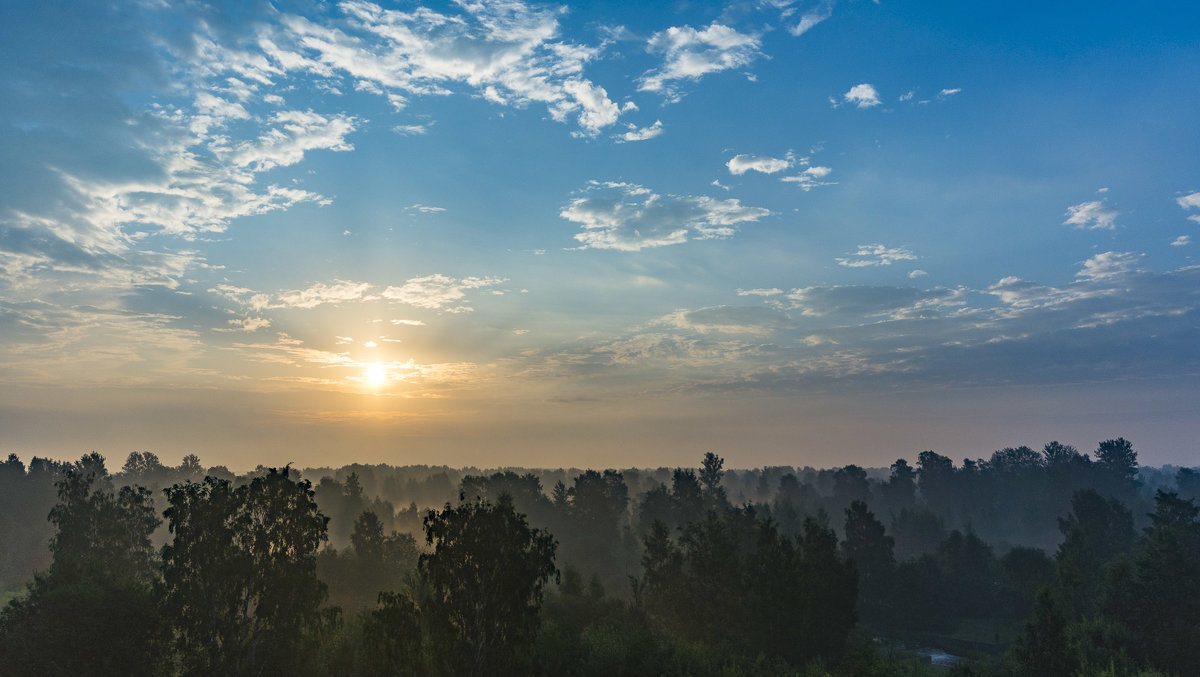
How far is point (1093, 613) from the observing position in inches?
4124

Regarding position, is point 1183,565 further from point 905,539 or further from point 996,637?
Result: point 905,539

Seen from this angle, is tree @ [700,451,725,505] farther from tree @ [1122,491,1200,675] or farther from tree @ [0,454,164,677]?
tree @ [0,454,164,677]

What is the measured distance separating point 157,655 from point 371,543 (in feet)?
213

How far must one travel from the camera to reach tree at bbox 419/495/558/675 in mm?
40969

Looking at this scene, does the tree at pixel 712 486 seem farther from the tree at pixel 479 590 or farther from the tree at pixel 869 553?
the tree at pixel 479 590

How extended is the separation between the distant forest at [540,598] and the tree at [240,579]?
0.47 feet

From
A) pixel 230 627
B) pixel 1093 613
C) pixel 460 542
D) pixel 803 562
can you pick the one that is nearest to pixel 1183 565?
pixel 1093 613

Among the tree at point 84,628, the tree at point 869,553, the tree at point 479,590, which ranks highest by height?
the tree at point 479,590

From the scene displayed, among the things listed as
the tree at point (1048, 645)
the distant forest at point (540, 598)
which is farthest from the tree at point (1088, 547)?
the tree at point (1048, 645)

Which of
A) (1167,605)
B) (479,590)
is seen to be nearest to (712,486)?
(1167,605)

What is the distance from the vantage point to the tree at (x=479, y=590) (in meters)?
41.0

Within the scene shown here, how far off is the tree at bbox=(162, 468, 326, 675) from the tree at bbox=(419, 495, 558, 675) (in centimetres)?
1363

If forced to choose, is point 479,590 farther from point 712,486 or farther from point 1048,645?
point 712,486

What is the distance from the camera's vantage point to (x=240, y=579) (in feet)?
152
